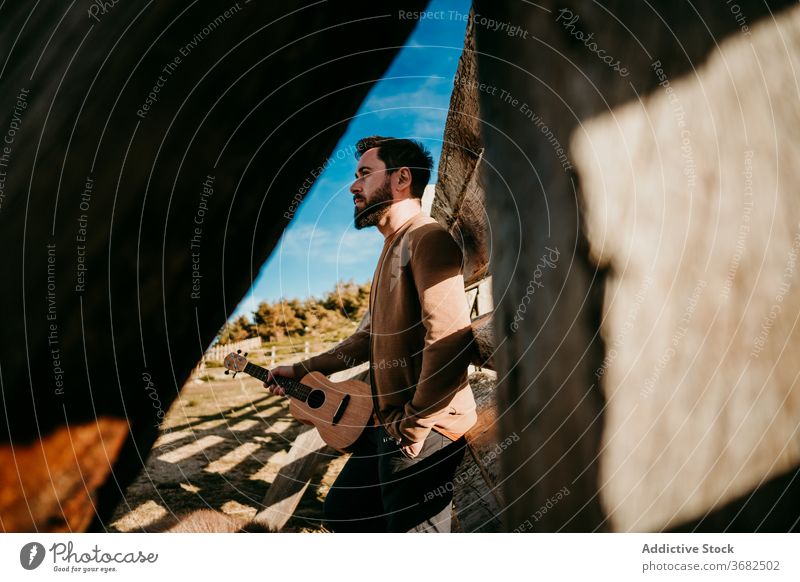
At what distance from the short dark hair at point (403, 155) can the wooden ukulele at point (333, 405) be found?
373mm

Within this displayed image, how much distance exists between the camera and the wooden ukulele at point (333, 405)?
2.49 ft

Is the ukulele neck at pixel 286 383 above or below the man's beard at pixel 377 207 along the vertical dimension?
below

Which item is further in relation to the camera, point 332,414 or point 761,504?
point 332,414

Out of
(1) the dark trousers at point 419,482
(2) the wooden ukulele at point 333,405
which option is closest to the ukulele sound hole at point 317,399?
(2) the wooden ukulele at point 333,405

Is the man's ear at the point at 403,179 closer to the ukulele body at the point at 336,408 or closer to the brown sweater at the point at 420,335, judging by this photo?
the brown sweater at the point at 420,335

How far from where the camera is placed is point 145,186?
0.48ft

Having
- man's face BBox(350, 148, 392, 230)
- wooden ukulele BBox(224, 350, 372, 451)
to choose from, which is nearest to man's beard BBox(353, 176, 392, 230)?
man's face BBox(350, 148, 392, 230)

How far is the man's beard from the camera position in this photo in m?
0.64

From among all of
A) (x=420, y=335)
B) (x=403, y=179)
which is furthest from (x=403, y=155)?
(x=420, y=335)

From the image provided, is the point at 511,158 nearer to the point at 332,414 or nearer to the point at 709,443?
the point at 709,443

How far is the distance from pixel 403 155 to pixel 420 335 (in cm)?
27

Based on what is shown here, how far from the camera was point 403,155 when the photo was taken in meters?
0.62

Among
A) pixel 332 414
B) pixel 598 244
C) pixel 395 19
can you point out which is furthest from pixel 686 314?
pixel 332 414
